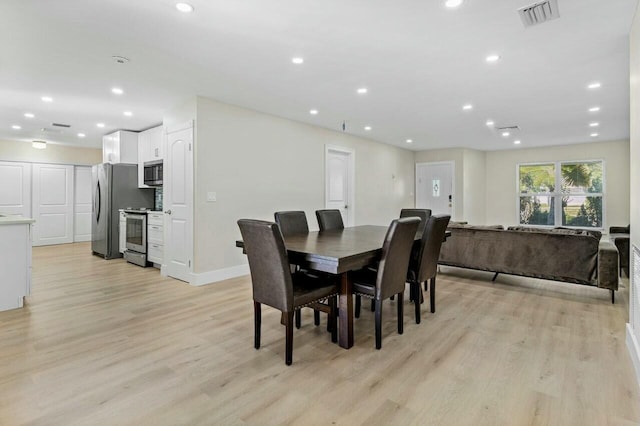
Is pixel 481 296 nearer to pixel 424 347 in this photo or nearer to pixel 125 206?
pixel 424 347

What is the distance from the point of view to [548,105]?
14.9 ft

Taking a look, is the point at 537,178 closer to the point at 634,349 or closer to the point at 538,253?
the point at 538,253

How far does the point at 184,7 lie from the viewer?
2232 millimetres

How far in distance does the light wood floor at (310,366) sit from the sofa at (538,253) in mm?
340

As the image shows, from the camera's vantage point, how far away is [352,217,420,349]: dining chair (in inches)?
96.3

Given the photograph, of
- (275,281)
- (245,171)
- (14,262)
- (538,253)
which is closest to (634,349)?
(538,253)

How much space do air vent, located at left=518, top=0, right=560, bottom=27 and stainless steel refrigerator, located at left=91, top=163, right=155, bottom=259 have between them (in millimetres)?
6166

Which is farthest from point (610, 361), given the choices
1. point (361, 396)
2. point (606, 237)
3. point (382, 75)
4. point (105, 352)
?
point (606, 237)

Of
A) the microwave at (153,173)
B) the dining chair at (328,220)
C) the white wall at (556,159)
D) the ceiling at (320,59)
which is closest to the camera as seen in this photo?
the ceiling at (320,59)

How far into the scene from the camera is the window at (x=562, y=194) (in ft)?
24.8

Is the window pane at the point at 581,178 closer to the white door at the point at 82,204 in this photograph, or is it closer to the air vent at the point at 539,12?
the air vent at the point at 539,12

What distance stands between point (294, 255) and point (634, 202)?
2.44 metres

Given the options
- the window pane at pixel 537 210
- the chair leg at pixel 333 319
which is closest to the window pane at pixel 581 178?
the window pane at pixel 537 210

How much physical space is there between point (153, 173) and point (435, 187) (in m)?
6.46
